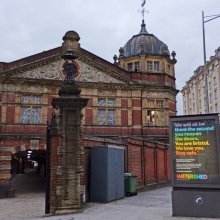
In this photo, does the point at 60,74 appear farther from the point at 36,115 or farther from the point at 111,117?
the point at 111,117

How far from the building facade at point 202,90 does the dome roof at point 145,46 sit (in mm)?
16253

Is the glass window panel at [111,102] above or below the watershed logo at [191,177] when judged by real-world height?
above

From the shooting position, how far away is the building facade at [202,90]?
6106 cm

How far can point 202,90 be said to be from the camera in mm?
71625

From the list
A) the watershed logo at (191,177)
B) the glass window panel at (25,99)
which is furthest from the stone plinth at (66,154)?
the glass window panel at (25,99)

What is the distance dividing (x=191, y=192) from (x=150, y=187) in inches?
495

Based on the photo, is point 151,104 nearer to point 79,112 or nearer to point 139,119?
point 139,119

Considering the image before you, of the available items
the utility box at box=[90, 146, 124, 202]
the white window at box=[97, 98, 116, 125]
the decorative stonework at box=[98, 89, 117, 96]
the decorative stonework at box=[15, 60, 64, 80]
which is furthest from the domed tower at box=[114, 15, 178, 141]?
the utility box at box=[90, 146, 124, 202]

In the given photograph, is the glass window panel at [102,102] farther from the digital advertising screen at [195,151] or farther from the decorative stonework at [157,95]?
the digital advertising screen at [195,151]

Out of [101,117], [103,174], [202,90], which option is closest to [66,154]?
[103,174]

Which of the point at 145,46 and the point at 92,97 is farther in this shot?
the point at 145,46

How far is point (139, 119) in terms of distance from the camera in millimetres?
30422

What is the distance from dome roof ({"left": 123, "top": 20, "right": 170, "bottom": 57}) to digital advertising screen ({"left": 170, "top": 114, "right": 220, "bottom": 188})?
22.8 meters

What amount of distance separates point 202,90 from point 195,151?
207ft
